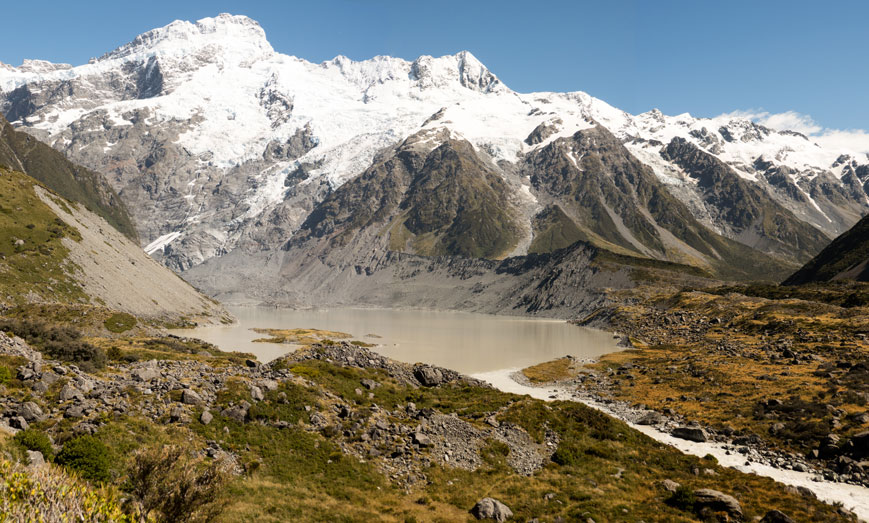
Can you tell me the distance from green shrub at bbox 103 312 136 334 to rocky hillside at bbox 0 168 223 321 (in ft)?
40.4

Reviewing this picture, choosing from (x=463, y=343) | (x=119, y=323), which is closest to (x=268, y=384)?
(x=119, y=323)

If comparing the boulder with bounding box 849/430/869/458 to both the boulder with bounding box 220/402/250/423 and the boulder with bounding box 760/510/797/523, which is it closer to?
the boulder with bounding box 760/510/797/523

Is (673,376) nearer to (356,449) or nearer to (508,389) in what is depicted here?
(508,389)

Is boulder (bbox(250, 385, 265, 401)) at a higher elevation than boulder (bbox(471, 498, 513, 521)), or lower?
higher

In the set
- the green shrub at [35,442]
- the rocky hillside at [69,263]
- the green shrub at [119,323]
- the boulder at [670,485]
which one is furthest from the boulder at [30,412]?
the rocky hillside at [69,263]

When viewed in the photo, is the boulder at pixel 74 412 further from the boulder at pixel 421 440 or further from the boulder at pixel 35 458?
the boulder at pixel 421 440

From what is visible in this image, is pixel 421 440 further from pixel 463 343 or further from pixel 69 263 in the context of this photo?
pixel 69 263

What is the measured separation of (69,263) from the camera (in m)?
120

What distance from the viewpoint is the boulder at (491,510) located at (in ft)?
88.7

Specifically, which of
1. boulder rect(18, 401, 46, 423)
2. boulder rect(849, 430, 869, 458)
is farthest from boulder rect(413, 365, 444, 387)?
boulder rect(18, 401, 46, 423)

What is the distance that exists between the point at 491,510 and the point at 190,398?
727 inches

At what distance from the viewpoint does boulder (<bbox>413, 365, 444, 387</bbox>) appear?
5768 centimetres

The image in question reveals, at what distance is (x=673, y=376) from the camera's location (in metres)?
82.3

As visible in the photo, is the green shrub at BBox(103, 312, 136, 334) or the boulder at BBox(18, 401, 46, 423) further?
the green shrub at BBox(103, 312, 136, 334)
